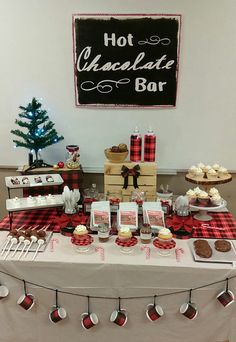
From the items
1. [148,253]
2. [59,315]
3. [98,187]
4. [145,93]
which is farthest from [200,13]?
[59,315]

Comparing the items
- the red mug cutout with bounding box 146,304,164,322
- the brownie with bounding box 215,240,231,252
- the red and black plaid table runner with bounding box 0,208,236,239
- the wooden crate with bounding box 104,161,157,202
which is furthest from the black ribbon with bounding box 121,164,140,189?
the red mug cutout with bounding box 146,304,164,322

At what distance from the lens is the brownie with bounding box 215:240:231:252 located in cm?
156

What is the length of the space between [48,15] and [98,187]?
1205 mm

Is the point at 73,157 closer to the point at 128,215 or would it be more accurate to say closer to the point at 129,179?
the point at 129,179

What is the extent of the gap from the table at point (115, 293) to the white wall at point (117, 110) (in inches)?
37.3

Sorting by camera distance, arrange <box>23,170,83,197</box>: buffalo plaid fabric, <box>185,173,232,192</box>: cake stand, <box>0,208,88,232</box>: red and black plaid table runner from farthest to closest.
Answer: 1. <box>23,170,83,197</box>: buffalo plaid fabric
2. <box>185,173,232,192</box>: cake stand
3. <box>0,208,88,232</box>: red and black plaid table runner

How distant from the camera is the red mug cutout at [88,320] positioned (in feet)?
4.97

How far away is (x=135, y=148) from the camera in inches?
83.4

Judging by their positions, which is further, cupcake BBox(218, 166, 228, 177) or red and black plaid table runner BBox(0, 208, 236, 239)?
cupcake BBox(218, 166, 228, 177)

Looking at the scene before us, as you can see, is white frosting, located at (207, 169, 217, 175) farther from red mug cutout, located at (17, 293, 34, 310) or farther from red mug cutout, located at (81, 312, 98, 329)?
red mug cutout, located at (17, 293, 34, 310)

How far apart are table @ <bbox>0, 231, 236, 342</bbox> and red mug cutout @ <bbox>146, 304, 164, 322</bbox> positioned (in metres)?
0.03

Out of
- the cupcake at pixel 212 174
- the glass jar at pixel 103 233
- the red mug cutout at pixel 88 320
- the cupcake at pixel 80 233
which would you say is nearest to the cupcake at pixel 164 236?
the glass jar at pixel 103 233

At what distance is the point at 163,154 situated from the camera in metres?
2.35

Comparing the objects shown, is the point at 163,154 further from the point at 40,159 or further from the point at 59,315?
the point at 59,315
